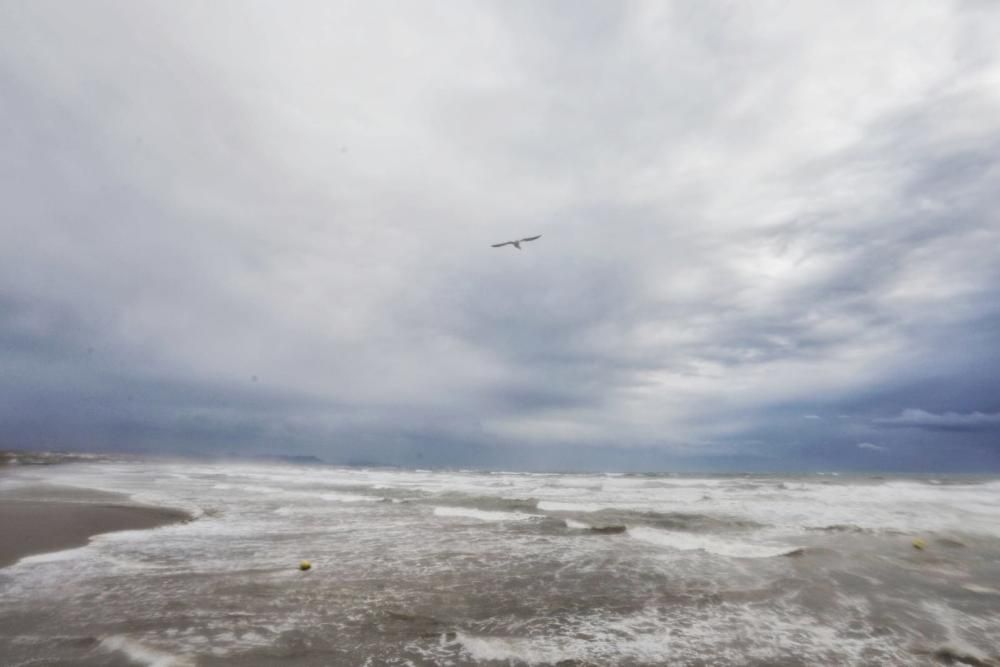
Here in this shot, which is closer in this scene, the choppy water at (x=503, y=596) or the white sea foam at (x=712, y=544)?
the choppy water at (x=503, y=596)

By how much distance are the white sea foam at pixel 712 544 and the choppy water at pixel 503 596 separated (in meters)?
0.12

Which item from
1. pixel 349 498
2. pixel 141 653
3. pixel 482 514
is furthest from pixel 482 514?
pixel 141 653

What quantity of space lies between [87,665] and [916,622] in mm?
10949

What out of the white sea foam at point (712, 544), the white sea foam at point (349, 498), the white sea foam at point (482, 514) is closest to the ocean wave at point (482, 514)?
the white sea foam at point (482, 514)

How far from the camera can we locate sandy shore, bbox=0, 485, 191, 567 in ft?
39.0

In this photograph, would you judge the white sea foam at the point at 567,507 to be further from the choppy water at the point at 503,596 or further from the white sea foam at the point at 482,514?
the choppy water at the point at 503,596

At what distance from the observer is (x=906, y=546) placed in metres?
14.2

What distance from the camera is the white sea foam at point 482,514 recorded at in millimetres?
18812

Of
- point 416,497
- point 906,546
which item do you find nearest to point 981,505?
point 906,546

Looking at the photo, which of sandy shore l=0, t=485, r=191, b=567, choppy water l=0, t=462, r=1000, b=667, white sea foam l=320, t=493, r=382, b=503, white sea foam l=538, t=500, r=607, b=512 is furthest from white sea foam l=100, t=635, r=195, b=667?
white sea foam l=320, t=493, r=382, b=503

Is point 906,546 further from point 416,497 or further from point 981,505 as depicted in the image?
point 416,497

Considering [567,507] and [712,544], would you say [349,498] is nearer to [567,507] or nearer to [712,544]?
[567,507]

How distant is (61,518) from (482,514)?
1316 centimetres

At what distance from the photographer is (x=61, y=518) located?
1546 cm
